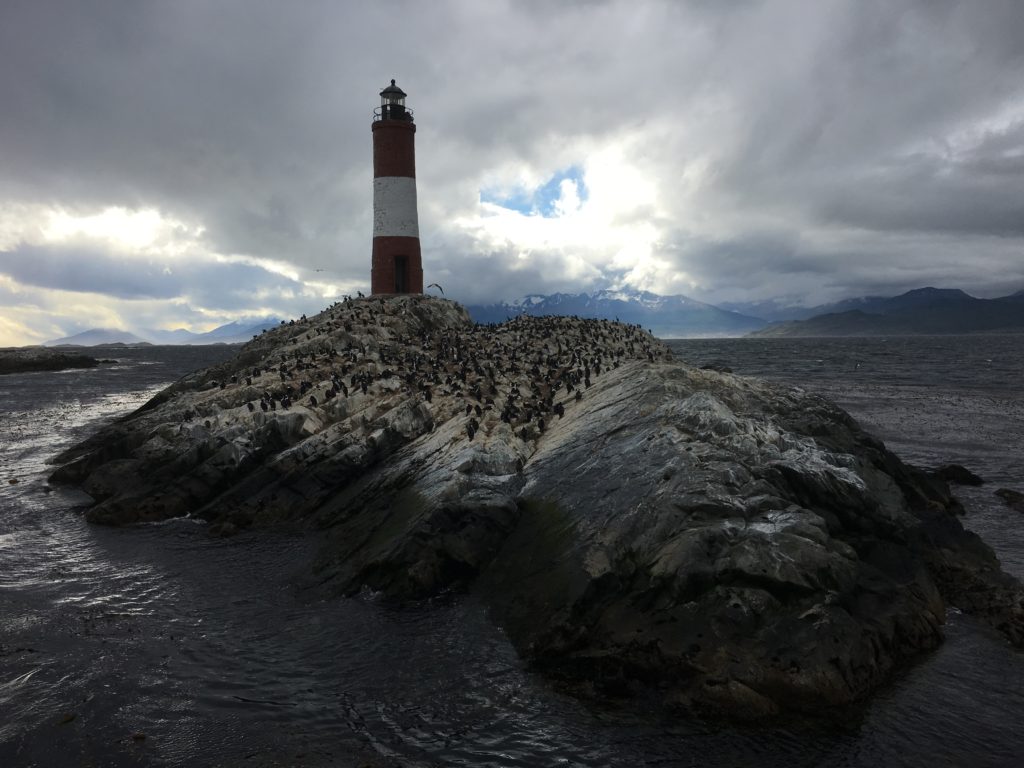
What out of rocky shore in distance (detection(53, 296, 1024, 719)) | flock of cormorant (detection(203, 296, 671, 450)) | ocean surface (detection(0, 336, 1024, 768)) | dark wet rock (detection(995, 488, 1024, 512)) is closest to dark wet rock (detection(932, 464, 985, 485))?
dark wet rock (detection(995, 488, 1024, 512))

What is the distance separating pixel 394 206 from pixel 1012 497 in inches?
1437

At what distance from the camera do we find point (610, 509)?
15180 mm

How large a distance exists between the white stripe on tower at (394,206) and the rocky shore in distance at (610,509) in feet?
54.8

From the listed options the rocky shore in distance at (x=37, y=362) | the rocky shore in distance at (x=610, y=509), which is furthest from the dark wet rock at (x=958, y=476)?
the rocky shore in distance at (x=37, y=362)

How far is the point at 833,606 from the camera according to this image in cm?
1207

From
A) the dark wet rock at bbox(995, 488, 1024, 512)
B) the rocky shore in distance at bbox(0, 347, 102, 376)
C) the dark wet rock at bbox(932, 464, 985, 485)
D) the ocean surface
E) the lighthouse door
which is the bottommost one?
the ocean surface

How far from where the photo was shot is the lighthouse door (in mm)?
44781

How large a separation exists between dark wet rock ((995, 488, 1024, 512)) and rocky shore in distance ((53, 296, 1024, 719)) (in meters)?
2.62

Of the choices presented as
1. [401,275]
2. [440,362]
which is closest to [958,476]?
[440,362]

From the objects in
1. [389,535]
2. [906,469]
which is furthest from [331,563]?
[906,469]

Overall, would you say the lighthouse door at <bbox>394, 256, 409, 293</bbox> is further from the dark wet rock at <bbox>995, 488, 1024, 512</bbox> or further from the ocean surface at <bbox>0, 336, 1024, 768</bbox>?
the dark wet rock at <bbox>995, 488, 1024, 512</bbox>

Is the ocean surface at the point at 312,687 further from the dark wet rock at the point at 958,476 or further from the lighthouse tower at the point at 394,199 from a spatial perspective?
the lighthouse tower at the point at 394,199

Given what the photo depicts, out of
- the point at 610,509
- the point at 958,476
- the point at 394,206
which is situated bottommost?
the point at 958,476

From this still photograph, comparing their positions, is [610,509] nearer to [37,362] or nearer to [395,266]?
[395,266]
